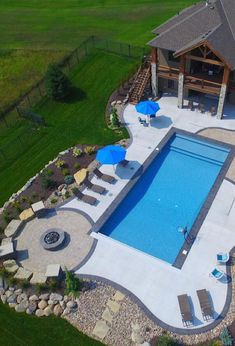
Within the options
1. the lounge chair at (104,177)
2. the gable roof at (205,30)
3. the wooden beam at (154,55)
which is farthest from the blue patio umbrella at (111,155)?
the wooden beam at (154,55)

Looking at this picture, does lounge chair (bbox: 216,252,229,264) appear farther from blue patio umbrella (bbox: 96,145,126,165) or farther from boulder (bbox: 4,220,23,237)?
boulder (bbox: 4,220,23,237)

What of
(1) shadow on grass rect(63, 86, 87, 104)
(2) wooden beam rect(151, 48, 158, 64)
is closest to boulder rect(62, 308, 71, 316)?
(1) shadow on grass rect(63, 86, 87, 104)

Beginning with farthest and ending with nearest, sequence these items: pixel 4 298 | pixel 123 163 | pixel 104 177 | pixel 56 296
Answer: pixel 123 163 → pixel 104 177 → pixel 4 298 → pixel 56 296

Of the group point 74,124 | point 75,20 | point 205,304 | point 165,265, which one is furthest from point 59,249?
point 75,20

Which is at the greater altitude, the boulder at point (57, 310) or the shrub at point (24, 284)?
the shrub at point (24, 284)

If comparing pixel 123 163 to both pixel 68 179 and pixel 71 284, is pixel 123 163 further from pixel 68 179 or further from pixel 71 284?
pixel 71 284

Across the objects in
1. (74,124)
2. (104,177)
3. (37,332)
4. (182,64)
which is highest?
(182,64)

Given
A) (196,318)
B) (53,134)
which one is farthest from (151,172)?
(196,318)

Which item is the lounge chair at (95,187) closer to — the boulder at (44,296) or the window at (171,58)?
the boulder at (44,296)
